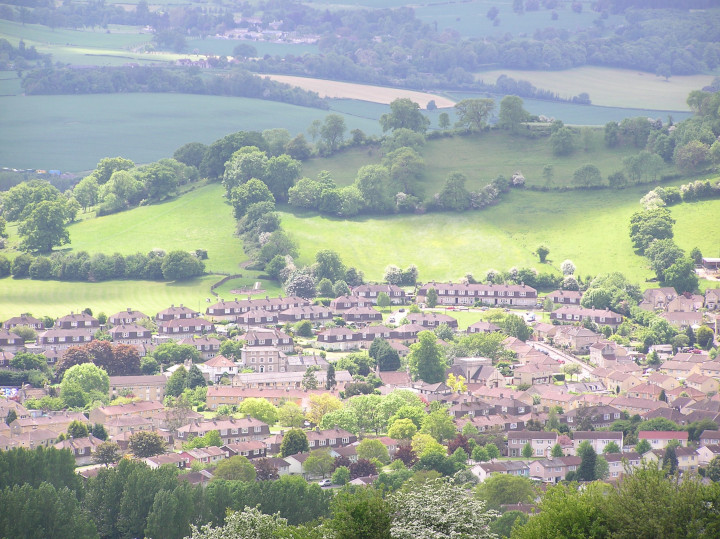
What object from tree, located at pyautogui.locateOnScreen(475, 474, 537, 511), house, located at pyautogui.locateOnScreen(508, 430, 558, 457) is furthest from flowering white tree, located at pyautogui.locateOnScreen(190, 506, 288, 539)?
house, located at pyautogui.locateOnScreen(508, 430, 558, 457)

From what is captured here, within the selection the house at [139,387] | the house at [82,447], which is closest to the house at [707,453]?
the house at [82,447]

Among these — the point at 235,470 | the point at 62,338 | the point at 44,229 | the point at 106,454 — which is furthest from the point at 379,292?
the point at 235,470

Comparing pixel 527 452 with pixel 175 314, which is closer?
pixel 527 452

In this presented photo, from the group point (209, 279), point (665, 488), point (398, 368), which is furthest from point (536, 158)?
point (665, 488)

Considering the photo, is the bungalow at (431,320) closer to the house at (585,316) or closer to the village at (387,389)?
the village at (387,389)

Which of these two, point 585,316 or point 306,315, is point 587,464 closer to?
point 585,316

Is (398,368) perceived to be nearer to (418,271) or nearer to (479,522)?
(418,271)

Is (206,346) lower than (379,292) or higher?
lower
